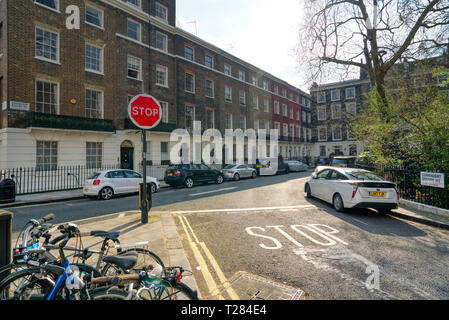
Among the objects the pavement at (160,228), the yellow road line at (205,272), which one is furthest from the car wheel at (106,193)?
the yellow road line at (205,272)

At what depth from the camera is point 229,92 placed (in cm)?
3061

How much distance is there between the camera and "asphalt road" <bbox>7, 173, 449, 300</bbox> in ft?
10.9

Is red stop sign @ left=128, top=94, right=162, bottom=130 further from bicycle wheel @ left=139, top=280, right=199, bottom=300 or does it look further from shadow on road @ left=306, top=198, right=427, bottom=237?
shadow on road @ left=306, top=198, right=427, bottom=237

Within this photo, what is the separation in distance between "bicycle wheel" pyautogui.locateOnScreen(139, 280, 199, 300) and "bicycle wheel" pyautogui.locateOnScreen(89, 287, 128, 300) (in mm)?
180

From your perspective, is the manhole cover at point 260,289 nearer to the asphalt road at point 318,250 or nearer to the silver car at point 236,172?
the asphalt road at point 318,250

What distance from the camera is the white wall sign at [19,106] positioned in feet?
44.0

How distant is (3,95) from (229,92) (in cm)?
2211

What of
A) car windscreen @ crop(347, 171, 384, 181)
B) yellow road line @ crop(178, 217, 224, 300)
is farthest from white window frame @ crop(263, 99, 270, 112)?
yellow road line @ crop(178, 217, 224, 300)

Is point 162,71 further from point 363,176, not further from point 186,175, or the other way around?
point 363,176

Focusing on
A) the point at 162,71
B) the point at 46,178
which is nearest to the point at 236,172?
the point at 162,71

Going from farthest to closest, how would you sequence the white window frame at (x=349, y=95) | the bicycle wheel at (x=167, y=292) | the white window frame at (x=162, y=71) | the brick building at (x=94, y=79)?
the white window frame at (x=349, y=95) < the white window frame at (x=162, y=71) < the brick building at (x=94, y=79) < the bicycle wheel at (x=167, y=292)

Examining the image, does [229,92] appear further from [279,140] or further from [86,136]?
[86,136]

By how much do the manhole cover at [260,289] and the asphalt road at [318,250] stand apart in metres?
0.10
